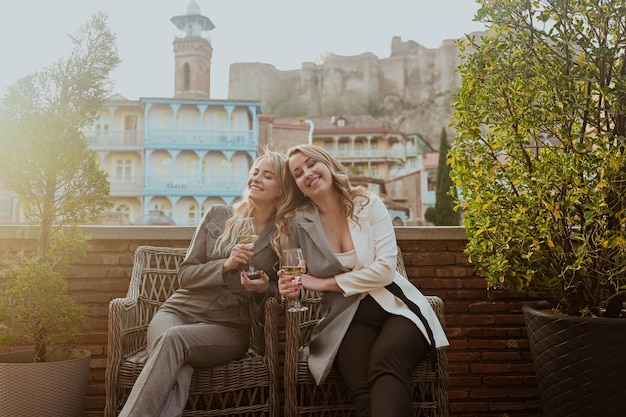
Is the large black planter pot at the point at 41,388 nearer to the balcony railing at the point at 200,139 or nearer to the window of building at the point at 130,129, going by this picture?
the balcony railing at the point at 200,139

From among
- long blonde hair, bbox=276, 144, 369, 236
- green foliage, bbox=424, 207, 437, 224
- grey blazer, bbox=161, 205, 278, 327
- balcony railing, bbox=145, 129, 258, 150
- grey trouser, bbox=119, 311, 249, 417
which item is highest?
balcony railing, bbox=145, 129, 258, 150

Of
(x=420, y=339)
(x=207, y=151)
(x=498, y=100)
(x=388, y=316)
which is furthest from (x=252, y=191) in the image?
(x=207, y=151)

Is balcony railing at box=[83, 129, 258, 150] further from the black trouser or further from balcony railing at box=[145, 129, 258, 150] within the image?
the black trouser

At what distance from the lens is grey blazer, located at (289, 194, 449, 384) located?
233 cm

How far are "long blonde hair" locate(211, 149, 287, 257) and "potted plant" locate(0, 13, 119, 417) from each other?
0.89 metres

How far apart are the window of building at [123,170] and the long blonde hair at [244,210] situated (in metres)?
33.9

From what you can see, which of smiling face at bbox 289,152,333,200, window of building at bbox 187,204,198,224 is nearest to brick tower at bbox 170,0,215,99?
window of building at bbox 187,204,198,224

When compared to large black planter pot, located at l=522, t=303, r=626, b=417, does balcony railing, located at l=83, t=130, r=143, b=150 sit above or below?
above

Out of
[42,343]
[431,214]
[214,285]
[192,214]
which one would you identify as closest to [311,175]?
[214,285]

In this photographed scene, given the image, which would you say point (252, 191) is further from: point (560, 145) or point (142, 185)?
point (142, 185)

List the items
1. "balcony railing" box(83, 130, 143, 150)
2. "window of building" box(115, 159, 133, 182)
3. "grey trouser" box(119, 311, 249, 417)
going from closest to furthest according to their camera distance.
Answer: "grey trouser" box(119, 311, 249, 417) → "balcony railing" box(83, 130, 143, 150) → "window of building" box(115, 159, 133, 182)

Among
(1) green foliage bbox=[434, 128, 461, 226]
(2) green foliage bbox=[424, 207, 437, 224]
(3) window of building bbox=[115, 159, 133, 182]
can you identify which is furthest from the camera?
(3) window of building bbox=[115, 159, 133, 182]

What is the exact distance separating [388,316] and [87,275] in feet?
6.28

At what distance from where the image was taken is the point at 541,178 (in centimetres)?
236
